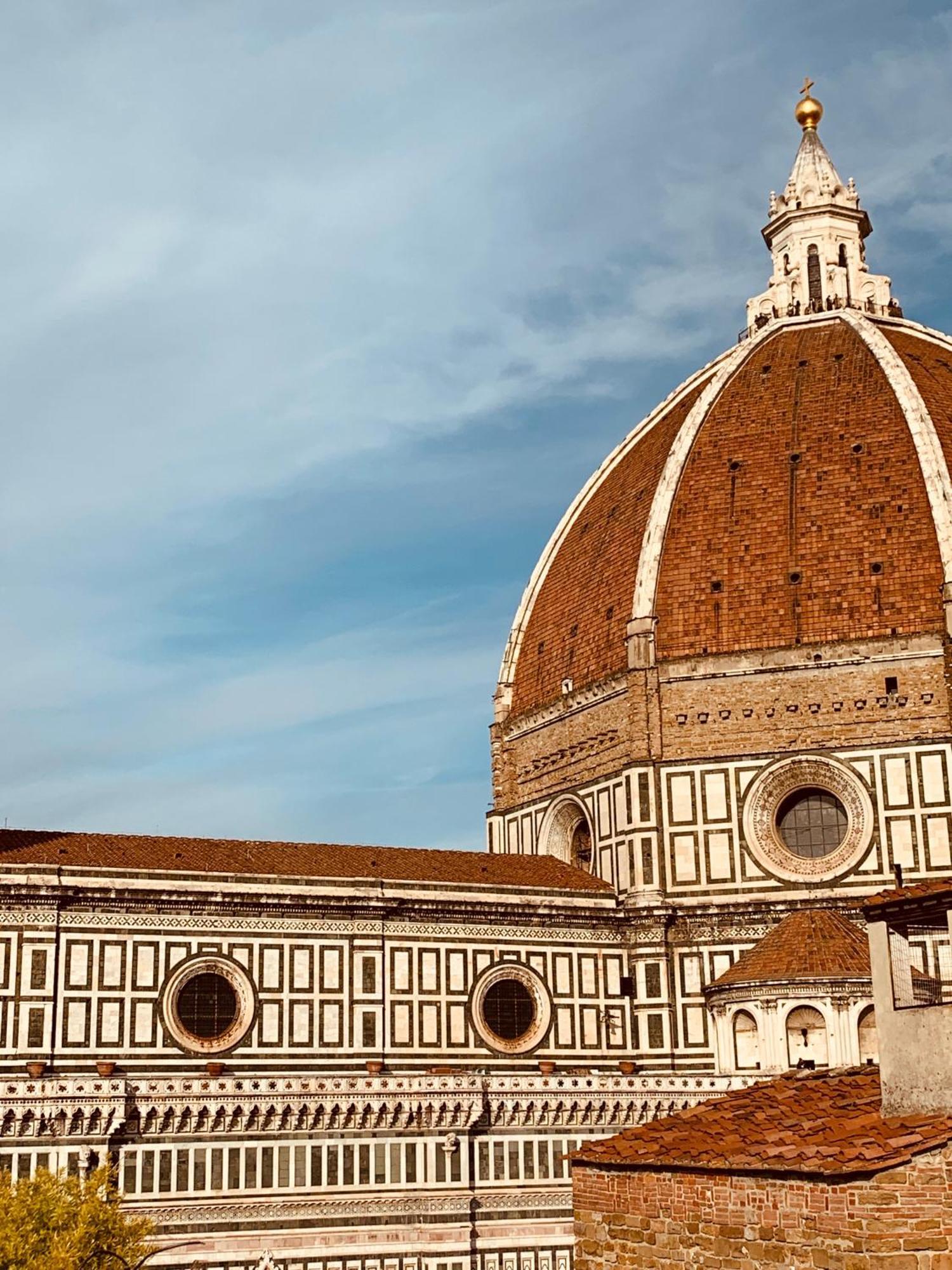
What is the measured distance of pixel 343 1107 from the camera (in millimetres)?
29406

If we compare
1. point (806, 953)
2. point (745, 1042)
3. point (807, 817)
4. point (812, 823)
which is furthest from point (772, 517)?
point (745, 1042)

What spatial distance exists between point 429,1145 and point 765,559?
593 inches

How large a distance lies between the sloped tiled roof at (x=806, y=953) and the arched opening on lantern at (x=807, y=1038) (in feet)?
2.38

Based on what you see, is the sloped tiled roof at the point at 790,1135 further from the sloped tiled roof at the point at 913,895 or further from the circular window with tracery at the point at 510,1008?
the circular window with tracery at the point at 510,1008

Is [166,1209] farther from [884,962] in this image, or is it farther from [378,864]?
[884,962]

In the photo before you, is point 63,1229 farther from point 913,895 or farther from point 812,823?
point 812,823

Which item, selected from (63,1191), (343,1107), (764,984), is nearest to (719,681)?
(764,984)

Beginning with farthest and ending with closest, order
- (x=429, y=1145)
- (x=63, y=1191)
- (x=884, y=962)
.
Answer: (x=429, y=1145) < (x=63, y=1191) < (x=884, y=962)

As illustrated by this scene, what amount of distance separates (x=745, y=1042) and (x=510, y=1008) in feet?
15.5

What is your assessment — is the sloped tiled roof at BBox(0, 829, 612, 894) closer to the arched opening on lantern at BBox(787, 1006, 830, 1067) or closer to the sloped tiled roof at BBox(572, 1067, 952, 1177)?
the arched opening on lantern at BBox(787, 1006, 830, 1067)

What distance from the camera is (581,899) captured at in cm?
3528

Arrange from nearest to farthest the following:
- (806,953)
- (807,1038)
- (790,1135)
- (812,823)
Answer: (790,1135) < (807,1038) < (806,953) < (812,823)

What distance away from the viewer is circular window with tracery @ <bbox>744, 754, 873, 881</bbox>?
35.2 m

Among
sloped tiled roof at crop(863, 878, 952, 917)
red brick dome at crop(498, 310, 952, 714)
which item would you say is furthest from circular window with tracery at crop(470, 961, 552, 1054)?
sloped tiled roof at crop(863, 878, 952, 917)
